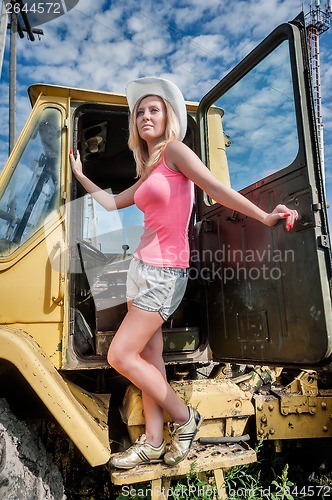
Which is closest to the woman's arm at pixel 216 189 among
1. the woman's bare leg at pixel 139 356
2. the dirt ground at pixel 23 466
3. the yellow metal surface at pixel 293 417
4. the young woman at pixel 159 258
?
the young woman at pixel 159 258

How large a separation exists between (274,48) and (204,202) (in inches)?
39.2

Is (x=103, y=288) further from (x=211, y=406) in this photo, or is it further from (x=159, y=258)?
(x=211, y=406)

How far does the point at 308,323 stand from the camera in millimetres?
1840

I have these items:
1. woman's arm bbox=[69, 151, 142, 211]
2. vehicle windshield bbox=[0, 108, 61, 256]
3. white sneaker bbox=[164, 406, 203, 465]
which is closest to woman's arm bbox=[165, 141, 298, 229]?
woman's arm bbox=[69, 151, 142, 211]

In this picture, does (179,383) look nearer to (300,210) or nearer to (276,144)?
(300,210)

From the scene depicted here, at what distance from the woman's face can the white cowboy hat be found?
0.04 m

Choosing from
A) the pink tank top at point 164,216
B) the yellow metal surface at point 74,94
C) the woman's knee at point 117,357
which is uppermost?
the yellow metal surface at point 74,94

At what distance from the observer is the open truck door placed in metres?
1.83

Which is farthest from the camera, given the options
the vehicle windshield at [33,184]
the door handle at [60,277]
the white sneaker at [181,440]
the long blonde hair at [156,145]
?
the vehicle windshield at [33,184]

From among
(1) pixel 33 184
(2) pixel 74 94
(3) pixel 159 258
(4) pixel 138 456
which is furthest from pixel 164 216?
(4) pixel 138 456

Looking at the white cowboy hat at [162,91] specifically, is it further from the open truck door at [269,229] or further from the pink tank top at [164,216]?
the open truck door at [269,229]

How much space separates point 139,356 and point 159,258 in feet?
1.61

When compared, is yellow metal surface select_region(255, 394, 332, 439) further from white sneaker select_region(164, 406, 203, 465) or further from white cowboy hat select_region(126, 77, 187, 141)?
white cowboy hat select_region(126, 77, 187, 141)

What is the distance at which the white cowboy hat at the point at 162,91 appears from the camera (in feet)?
6.98
